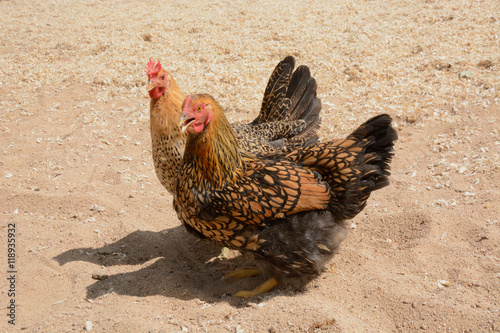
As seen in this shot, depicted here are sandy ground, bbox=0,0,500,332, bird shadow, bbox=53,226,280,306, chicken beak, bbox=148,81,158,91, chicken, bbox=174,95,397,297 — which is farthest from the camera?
chicken beak, bbox=148,81,158,91

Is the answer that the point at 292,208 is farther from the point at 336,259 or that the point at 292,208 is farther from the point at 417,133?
the point at 417,133

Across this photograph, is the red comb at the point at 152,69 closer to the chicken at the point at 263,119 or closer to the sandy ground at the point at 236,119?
the chicken at the point at 263,119

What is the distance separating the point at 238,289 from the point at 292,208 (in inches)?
36.9

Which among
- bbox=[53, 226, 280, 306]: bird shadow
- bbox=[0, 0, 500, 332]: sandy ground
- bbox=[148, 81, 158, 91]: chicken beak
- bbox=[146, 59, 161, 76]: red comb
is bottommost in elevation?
bbox=[53, 226, 280, 306]: bird shadow

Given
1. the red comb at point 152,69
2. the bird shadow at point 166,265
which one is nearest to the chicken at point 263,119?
the red comb at point 152,69

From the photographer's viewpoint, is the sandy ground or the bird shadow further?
the bird shadow

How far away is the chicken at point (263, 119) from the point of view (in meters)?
4.09

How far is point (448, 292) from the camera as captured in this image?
309 cm

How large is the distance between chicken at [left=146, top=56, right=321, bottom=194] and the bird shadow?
573 mm

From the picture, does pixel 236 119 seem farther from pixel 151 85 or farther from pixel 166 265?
pixel 166 265

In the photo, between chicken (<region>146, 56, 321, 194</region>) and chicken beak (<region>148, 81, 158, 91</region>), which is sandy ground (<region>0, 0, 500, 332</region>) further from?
chicken beak (<region>148, 81, 158, 91</region>)

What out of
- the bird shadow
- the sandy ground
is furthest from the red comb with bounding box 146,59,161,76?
the bird shadow

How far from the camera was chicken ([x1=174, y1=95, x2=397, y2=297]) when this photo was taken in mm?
3336

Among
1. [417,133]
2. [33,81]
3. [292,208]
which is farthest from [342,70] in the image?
[33,81]
